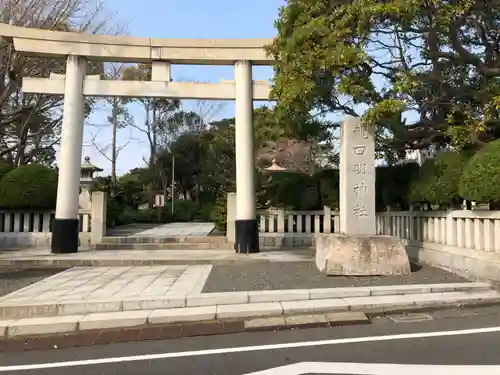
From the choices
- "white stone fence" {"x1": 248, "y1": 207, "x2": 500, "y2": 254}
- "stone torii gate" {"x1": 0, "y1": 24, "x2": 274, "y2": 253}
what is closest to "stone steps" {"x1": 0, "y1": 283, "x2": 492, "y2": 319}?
"white stone fence" {"x1": 248, "y1": 207, "x2": 500, "y2": 254}

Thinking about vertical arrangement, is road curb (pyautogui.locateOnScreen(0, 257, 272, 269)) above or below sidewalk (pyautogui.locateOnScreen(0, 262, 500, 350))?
above

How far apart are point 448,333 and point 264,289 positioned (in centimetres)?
306

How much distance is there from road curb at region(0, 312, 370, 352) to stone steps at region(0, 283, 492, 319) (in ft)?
1.19

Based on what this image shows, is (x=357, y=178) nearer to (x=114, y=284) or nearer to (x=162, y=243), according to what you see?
(x=114, y=284)

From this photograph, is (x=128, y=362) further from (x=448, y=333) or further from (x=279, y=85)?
(x=279, y=85)

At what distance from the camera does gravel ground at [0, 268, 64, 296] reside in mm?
8195

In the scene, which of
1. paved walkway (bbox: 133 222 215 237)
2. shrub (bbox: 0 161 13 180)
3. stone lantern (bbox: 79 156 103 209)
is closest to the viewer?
shrub (bbox: 0 161 13 180)

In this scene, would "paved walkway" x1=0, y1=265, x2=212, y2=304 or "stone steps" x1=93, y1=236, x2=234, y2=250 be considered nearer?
"paved walkway" x1=0, y1=265, x2=212, y2=304

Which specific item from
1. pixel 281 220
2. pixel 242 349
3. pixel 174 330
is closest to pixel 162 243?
pixel 281 220

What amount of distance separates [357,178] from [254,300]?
390cm

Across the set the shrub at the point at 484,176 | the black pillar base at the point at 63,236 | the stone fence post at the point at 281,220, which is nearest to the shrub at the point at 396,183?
the shrub at the point at 484,176

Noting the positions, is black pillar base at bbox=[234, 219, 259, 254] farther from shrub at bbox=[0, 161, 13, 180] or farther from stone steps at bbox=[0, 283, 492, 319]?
shrub at bbox=[0, 161, 13, 180]

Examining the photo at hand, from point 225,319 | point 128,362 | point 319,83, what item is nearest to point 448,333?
point 225,319

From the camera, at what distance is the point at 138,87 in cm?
1264
